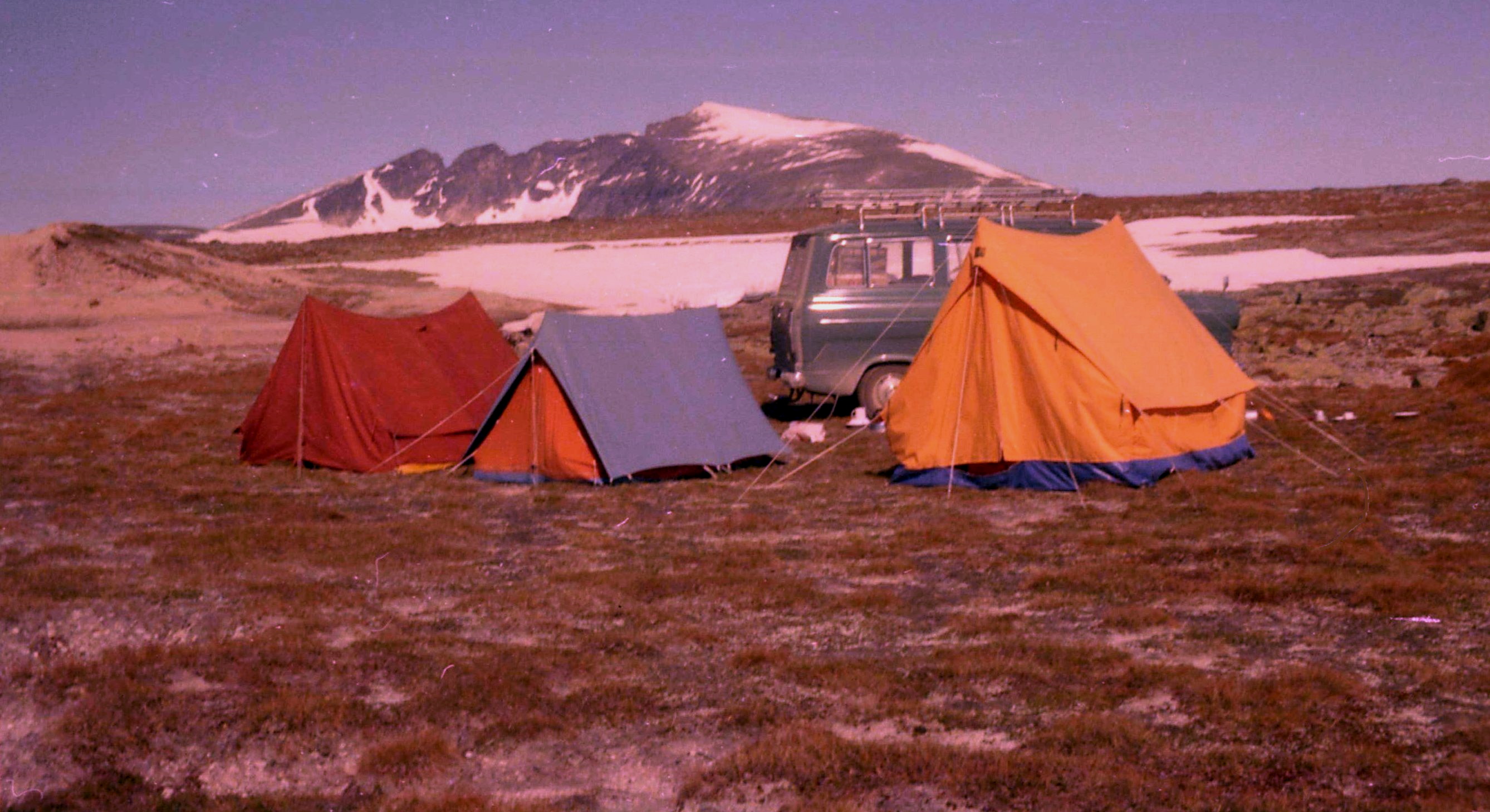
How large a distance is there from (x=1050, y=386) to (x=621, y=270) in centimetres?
4128

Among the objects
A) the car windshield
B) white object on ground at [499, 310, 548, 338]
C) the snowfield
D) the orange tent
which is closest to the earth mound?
the snowfield

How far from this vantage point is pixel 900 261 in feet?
51.4

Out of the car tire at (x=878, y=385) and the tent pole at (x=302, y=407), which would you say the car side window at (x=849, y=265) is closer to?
the car tire at (x=878, y=385)

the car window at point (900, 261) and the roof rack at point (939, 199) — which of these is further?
the car window at point (900, 261)

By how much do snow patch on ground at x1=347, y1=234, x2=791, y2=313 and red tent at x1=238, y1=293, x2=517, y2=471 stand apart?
17.5 m

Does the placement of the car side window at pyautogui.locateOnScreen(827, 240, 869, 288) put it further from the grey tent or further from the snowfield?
the snowfield

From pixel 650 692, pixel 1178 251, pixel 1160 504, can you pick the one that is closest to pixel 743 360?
pixel 1160 504

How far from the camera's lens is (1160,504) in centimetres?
1141

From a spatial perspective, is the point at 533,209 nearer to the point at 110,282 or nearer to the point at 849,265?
the point at 110,282

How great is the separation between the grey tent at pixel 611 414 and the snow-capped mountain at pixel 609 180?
269ft

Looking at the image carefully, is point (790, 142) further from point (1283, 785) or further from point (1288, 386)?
point (1283, 785)

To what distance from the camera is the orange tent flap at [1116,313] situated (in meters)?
12.2

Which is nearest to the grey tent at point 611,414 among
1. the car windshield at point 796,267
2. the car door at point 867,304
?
the car door at point 867,304

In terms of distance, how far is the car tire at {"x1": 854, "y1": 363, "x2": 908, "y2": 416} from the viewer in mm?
Answer: 15867
